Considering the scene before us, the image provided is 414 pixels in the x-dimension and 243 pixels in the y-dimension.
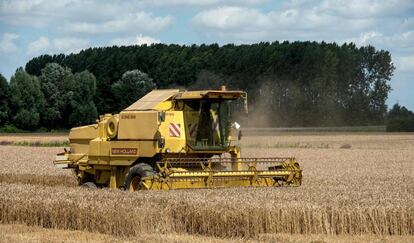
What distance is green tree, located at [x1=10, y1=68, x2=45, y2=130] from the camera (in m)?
76.8

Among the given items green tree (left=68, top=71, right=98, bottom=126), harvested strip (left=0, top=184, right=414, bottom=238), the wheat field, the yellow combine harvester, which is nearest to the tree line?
green tree (left=68, top=71, right=98, bottom=126)

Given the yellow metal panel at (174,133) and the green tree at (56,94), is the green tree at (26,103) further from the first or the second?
the yellow metal panel at (174,133)

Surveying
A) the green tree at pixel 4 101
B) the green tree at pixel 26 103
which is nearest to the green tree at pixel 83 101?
the green tree at pixel 26 103

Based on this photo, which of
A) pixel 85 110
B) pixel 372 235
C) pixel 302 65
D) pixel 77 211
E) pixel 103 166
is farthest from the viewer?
pixel 302 65

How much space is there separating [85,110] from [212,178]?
190 ft

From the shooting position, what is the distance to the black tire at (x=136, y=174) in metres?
18.4

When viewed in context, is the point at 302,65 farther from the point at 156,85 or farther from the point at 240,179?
the point at 240,179

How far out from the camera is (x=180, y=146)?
19.2 meters

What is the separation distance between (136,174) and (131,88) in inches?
2344

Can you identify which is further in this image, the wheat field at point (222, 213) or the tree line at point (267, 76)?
the tree line at point (267, 76)

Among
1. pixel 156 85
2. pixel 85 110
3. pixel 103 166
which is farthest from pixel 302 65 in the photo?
pixel 103 166

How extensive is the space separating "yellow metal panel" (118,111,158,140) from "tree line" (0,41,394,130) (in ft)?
154

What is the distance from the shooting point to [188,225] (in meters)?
13.9

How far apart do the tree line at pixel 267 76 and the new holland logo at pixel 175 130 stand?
47.4 metres
